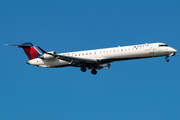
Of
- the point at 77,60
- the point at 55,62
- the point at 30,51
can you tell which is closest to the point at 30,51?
the point at 30,51

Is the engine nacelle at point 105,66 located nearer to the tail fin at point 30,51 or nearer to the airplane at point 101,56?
the airplane at point 101,56

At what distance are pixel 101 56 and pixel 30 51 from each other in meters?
9.73

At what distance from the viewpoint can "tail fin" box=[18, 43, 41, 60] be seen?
104ft

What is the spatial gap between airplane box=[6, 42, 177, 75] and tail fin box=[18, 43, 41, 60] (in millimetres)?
827

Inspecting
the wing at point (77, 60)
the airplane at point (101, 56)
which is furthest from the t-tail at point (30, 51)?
the wing at point (77, 60)

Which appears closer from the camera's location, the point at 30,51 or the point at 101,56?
the point at 101,56

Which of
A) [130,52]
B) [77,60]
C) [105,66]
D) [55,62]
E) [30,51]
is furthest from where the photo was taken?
[30,51]

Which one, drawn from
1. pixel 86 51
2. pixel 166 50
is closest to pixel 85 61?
pixel 86 51

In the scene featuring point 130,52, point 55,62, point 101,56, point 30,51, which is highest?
point 30,51

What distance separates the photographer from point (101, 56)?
90.5ft

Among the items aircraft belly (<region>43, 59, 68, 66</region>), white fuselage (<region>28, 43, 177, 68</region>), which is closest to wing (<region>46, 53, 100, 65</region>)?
white fuselage (<region>28, 43, 177, 68</region>)

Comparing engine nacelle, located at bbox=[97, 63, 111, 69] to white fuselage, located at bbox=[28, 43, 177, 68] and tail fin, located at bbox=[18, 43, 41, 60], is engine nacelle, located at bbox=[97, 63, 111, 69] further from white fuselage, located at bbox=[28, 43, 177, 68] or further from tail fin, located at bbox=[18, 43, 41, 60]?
tail fin, located at bbox=[18, 43, 41, 60]

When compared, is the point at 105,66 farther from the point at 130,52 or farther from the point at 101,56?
the point at 130,52

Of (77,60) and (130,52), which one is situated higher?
(130,52)
